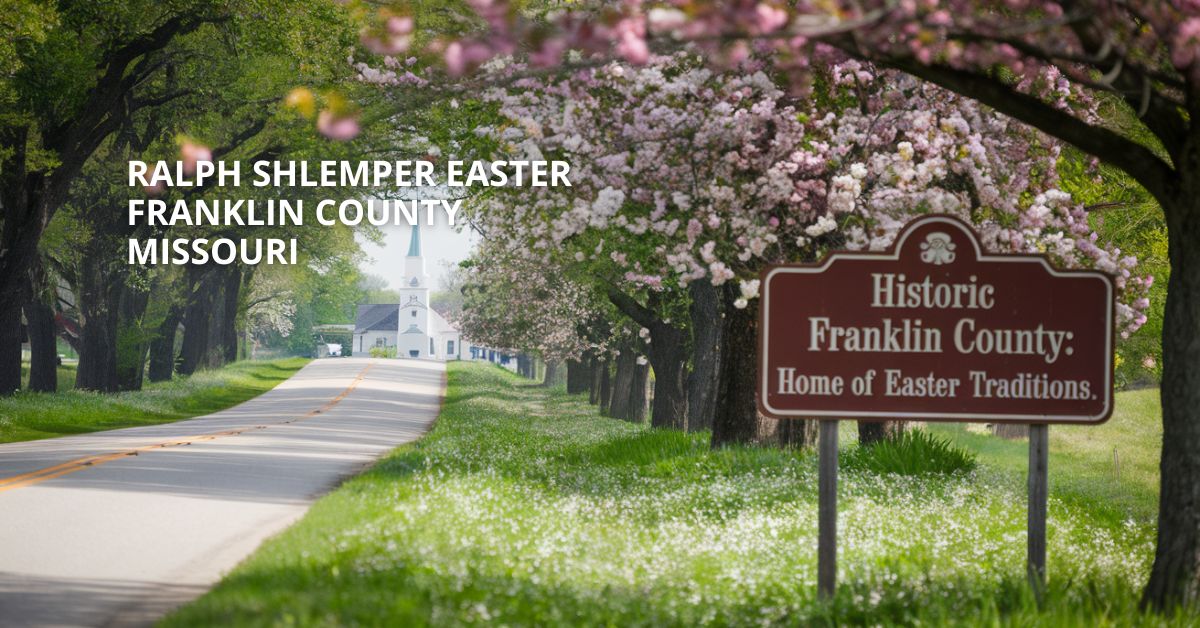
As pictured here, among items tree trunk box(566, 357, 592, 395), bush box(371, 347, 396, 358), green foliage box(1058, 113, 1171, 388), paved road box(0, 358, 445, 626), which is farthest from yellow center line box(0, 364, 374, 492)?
bush box(371, 347, 396, 358)

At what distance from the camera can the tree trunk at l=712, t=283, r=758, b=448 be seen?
19.7m

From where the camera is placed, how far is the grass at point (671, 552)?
806 cm

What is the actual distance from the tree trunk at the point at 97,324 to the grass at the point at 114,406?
974 millimetres

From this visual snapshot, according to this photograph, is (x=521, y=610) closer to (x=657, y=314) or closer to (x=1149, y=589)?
(x=1149, y=589)

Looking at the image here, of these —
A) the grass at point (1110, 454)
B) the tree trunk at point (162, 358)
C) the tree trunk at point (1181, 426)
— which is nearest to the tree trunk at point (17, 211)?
the grass at point (1110, 454)

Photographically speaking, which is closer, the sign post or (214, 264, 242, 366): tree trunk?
the sign post

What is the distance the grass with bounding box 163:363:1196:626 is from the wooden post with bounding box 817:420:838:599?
0.48ft

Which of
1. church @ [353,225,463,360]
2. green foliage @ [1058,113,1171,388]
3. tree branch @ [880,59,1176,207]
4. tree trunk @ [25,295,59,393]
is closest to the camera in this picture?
tree branch @ [880,59,1176,207]

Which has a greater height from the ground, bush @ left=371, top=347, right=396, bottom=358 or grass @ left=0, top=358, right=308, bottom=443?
bush @ left=371, top=347, right=396, bottom=358

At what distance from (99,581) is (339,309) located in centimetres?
13827

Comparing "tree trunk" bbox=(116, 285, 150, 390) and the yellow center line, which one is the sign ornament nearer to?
the yellow center line

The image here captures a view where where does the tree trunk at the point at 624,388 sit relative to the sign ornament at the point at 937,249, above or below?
below

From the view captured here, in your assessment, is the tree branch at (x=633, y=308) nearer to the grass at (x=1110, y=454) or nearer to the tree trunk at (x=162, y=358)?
the grass at (x=1110, y=454)

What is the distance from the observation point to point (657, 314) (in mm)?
34656
